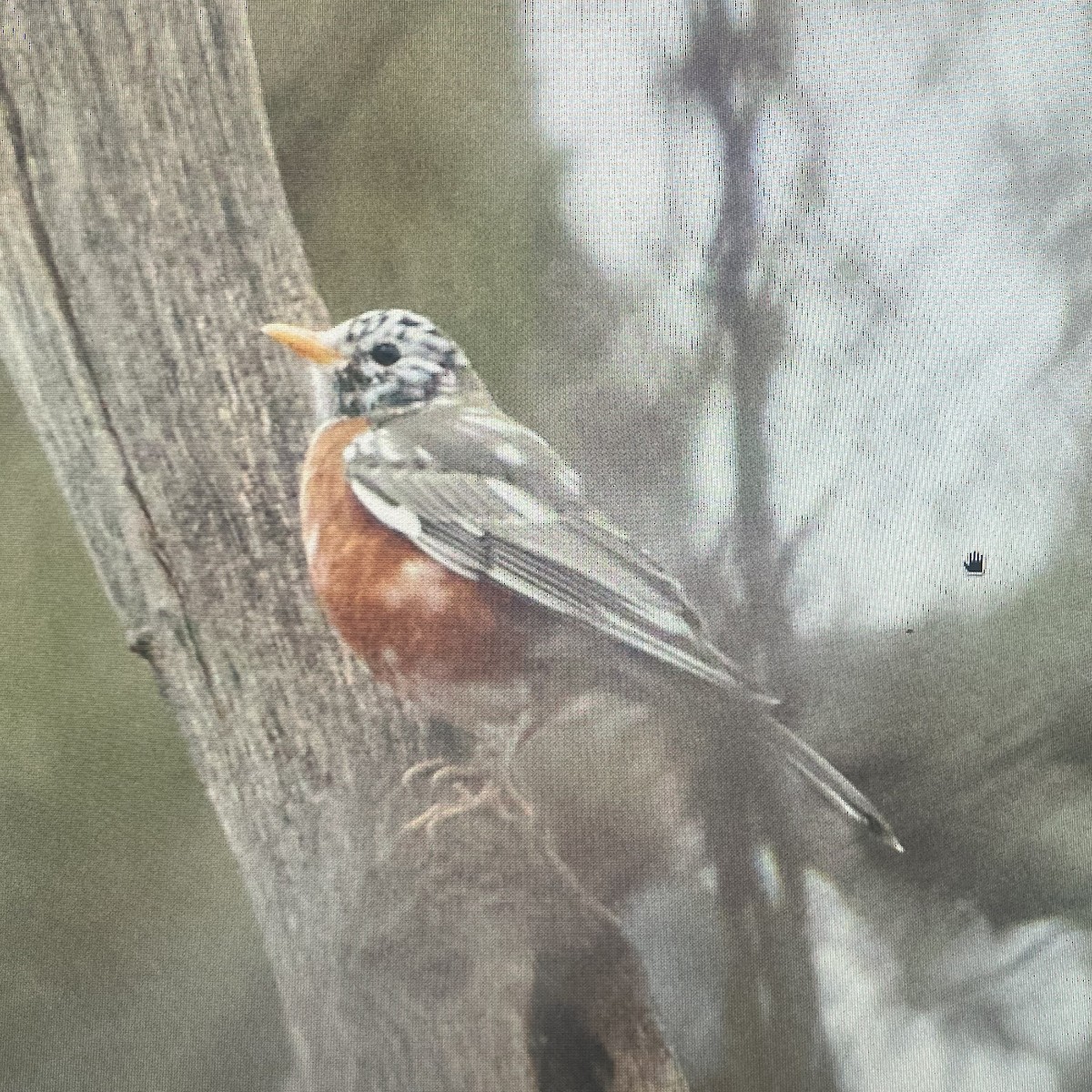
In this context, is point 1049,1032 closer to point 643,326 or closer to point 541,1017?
point 541,1017

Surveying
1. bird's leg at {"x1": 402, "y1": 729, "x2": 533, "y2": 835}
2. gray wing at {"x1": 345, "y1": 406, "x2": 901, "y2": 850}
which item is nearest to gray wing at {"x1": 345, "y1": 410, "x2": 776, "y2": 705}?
gray wing at {"x1": 345, "y1": 406, "x2": 901, "y2": 850}

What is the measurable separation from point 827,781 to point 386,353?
15.2 inches

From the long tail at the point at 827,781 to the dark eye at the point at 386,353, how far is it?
A: 32 cm

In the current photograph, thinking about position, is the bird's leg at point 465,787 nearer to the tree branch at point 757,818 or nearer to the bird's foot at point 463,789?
the bird's foot at point 463,789

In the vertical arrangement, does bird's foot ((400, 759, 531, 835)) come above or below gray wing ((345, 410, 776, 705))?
below

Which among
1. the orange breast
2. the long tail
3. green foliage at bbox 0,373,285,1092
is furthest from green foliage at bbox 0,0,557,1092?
the long tail

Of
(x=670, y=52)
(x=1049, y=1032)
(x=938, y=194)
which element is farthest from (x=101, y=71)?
(x=1049, y=1032)

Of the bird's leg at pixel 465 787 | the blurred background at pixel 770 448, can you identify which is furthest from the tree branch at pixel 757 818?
the bird's leg at pixel 465 787

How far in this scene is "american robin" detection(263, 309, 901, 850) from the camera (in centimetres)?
71

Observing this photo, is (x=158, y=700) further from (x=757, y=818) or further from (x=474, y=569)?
(x=757, y=818)

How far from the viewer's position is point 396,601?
70 cm

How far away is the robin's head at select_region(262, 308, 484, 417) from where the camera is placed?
717 millimetres

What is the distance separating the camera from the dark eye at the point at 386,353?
2.36ft

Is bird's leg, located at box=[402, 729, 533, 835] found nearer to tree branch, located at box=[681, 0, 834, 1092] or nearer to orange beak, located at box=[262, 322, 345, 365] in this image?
tree branch, located at box=[681, 0, 834, 1092]
